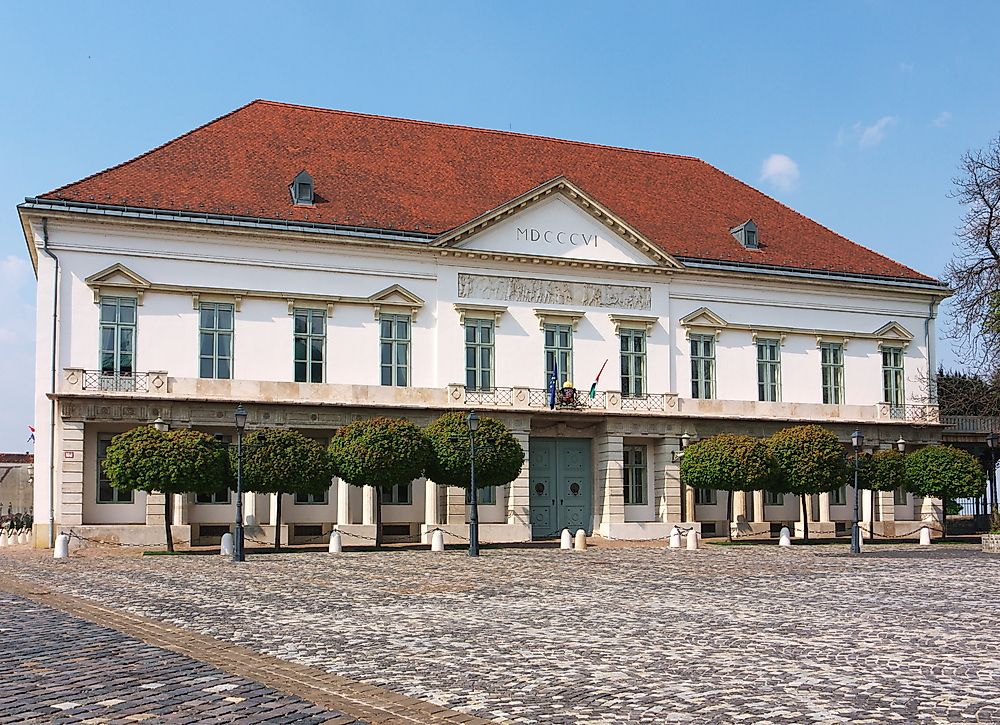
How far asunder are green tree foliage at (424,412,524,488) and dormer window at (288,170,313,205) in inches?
353

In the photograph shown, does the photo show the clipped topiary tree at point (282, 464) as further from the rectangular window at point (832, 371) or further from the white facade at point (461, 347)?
the rectangular window at point (832, 371)

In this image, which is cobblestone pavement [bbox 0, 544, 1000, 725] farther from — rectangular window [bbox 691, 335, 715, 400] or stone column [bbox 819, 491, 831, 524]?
stone column [bbox 819, 491, 831, 524]

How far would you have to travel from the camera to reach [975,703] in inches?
367

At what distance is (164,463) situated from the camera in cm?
3025

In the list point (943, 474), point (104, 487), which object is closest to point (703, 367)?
point (943, 474)

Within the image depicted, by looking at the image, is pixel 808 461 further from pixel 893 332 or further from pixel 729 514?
pixel 893 332

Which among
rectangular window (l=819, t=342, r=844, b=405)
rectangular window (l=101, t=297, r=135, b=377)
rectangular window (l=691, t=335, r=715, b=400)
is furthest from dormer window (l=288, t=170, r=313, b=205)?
rectangular window (l=819, t=342, r=844, b=405)

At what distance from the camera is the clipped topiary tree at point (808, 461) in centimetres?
3675

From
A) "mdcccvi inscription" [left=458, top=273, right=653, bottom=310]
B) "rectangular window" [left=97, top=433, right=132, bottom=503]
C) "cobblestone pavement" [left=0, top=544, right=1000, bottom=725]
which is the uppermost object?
"mdcccvi inscription" [left=458, top=273, right=653, bottom=310]

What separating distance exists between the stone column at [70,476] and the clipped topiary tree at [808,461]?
20.9m

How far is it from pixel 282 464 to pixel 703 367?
17.2m

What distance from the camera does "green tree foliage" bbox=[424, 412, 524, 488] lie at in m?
33.4

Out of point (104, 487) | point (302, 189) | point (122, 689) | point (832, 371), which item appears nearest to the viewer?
point (122, 689)

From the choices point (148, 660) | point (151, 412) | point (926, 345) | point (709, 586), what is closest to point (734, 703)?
point (148, 660)
